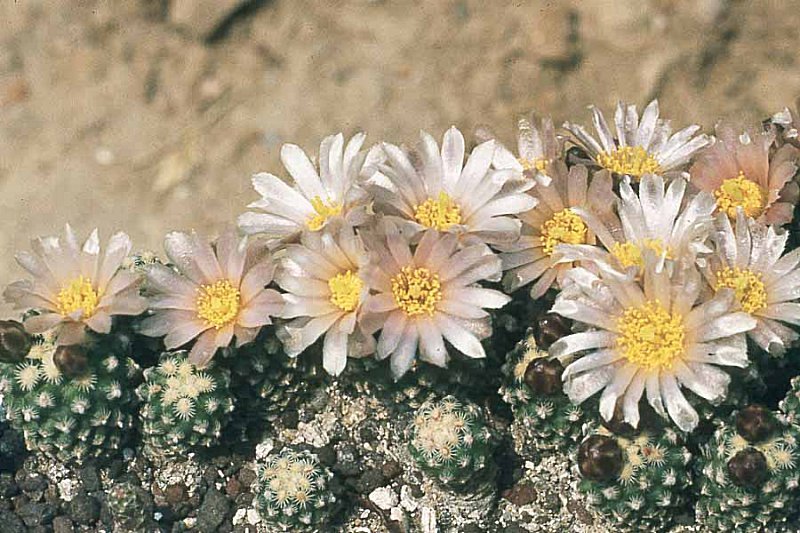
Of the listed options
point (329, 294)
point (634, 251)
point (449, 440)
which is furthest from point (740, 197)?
point (329, 294)

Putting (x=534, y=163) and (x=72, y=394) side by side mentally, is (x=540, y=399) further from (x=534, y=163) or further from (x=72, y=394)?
(x=72, y=394)

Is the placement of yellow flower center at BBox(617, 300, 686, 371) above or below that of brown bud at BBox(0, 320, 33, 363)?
below

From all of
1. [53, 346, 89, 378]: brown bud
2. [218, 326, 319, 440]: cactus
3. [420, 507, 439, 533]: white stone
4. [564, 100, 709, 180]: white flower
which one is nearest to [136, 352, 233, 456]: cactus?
[218, 326, 319, 440]: cactus

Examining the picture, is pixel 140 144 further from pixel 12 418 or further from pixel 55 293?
pixel 12 418

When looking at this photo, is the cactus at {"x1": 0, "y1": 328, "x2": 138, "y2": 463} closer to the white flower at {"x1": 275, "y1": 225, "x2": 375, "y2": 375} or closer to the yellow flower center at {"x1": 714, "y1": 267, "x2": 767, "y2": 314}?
the white flower at {"x1": 275, "y1": 225, "x2": 375, "y2": 375}

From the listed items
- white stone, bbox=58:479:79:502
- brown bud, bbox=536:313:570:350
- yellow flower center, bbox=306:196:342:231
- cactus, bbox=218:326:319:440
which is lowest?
white stone, bbox=58:479:79:502

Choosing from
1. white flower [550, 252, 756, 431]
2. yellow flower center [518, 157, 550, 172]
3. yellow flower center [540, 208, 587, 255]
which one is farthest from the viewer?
yellow flower center [518, 157, 550, 172]
